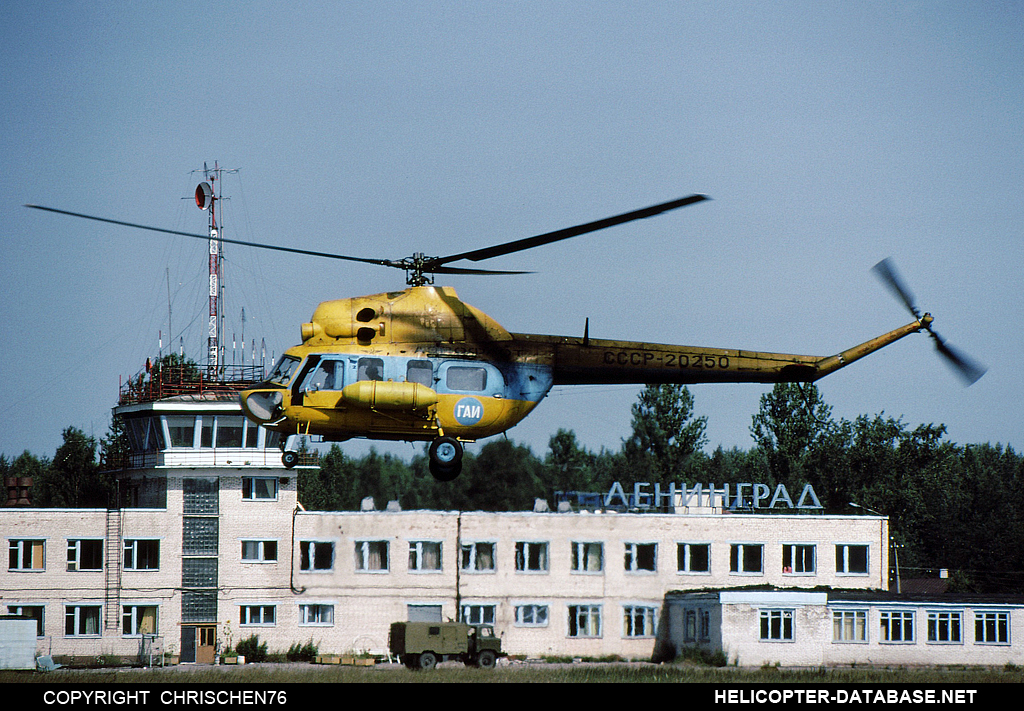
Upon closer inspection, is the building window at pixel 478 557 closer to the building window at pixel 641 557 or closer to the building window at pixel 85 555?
the building window at pixel 641 557

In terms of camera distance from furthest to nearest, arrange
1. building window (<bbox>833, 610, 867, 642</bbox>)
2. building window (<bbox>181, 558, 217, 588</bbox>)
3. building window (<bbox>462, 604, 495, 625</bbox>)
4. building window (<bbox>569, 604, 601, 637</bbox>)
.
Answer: building window (<bbox>569, 604, 601, 637</bbox>) → building window (<bbox>462, 604, 495, 625</bbox>) → building window (<bbox>181, 558, 217, 588</bbox>) → building window (<bbox>833, 610, 867, 642</bbox>)

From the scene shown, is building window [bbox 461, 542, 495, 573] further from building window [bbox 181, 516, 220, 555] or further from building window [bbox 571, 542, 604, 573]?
building window [bbox 181, 516, 220, 555]

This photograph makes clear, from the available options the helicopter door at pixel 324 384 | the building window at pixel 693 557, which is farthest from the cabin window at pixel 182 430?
the helicopter door at pixel 324 384

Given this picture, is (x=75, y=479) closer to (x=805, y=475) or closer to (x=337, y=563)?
(x=337, y=563)

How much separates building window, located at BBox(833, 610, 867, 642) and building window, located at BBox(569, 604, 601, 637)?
12781mm

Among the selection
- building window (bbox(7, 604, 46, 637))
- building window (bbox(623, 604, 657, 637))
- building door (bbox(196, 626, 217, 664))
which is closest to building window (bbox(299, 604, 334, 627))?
building door (bbox(196, 626, 217, 664))

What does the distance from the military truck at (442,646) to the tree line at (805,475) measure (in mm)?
31943

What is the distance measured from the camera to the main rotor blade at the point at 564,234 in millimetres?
26087

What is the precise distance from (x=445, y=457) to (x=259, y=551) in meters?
43.9

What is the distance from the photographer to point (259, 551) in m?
71.2

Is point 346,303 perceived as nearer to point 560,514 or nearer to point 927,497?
point 560,514

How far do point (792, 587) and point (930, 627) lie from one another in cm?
733

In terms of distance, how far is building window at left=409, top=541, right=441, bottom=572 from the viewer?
71.9 m

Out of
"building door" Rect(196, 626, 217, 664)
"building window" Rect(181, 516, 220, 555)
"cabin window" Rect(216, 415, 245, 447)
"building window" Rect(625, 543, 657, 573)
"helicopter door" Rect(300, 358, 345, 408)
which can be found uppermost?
"cabin window" Rect(216, 415, 245, 447)
